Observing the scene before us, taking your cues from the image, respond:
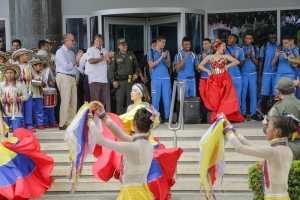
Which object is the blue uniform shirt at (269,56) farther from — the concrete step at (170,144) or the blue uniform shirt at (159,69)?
the concrete step at (170,144)

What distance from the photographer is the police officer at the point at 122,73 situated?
13.3 m

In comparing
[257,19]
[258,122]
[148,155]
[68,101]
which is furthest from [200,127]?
[148,155]

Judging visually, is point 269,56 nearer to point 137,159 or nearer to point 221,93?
point 221,93

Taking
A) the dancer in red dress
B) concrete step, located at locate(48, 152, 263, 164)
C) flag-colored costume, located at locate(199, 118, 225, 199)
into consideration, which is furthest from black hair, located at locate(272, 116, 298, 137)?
the dancer in red dress

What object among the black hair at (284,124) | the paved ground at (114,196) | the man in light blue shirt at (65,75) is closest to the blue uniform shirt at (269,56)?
the man in light blue shirt at (65,75)

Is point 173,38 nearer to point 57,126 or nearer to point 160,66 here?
point 160,66

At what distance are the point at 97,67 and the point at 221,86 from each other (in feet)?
8.06

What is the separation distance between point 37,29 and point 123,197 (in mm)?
8728

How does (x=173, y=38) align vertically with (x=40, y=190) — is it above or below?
above

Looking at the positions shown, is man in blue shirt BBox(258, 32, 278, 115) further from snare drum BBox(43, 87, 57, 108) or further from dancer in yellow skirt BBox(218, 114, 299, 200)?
dancer in yellow skirt BBox(218, 114, 299, 200)

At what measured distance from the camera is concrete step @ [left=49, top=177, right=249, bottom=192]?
9.91 meters

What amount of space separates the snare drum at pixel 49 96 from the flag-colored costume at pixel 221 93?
3078mm

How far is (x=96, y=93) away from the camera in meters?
12.7

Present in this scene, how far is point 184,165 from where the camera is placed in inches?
415
